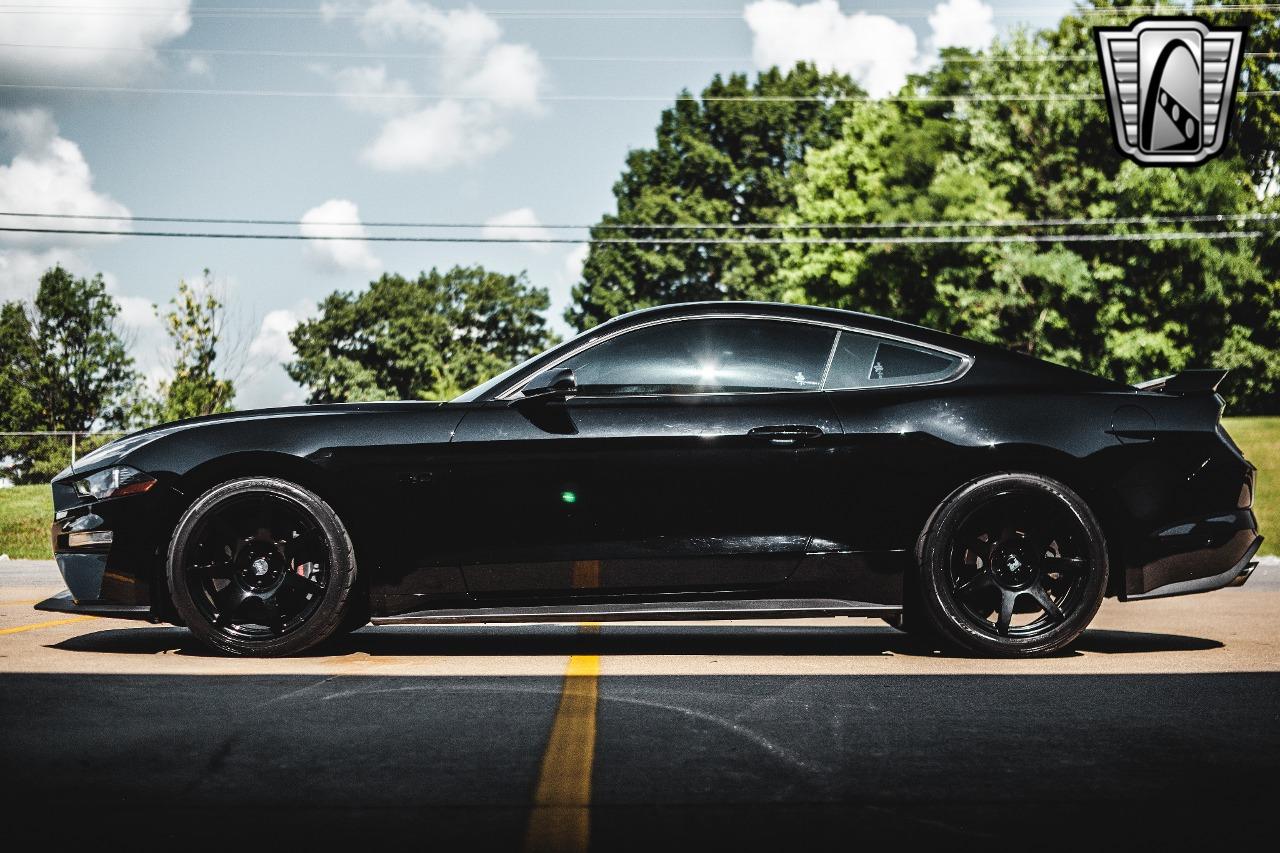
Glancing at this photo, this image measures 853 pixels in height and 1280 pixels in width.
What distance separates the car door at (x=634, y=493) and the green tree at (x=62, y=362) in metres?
50.5

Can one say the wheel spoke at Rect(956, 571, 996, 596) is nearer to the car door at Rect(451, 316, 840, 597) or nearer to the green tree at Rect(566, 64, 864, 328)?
the car door at Rect(451, 316, 840, 597)

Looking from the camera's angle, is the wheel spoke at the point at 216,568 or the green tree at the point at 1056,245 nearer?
the wheel spoke at the point at 216,568

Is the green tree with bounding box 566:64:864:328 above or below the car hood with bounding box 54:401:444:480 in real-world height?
above

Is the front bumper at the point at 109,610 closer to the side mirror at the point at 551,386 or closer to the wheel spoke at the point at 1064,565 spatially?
the side mirror at the point at 551,386

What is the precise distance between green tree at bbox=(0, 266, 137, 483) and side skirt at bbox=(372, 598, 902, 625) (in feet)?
166

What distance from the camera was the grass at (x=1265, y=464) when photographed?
20531 millimetres

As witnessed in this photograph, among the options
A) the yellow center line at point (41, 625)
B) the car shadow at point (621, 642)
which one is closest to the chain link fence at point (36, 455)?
the yellow center line at point (41, 625)

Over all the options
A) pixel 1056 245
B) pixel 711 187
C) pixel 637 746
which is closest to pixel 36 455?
pixel 637 746

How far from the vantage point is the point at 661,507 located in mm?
5383

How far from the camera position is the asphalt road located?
2908 millimetres

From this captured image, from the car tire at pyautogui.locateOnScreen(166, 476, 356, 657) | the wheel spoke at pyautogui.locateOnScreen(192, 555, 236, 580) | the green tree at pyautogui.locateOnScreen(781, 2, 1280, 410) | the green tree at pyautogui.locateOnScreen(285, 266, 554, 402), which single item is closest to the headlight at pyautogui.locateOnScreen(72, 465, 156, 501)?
the car tire at pyautogui.locateOnScreen(166, 476, 356, 657)

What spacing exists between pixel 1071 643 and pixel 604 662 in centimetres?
195

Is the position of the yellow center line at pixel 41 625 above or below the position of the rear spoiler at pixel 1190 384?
below

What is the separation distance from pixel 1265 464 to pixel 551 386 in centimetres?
2249
